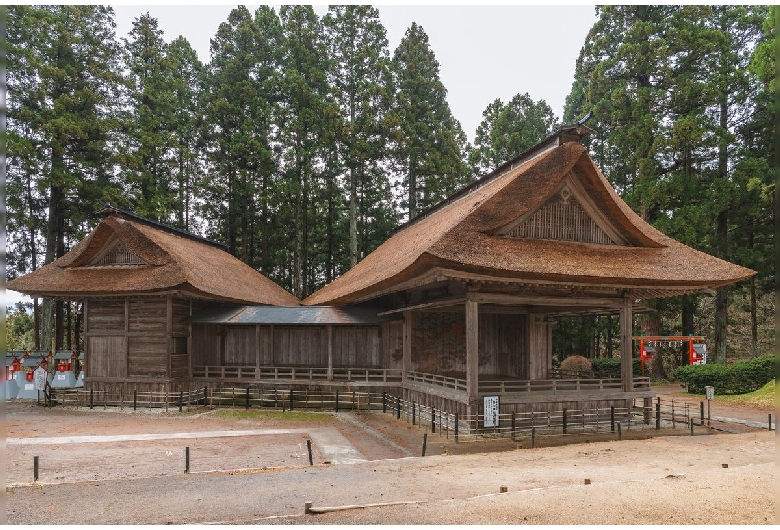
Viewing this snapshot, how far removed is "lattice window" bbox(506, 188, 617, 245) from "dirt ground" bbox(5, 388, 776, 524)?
20.0 ft

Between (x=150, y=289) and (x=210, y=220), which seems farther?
(x=210, y=220)

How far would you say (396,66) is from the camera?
37.4 metres

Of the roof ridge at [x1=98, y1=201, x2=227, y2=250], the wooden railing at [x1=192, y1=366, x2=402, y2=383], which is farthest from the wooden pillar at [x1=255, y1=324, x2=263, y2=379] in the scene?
the roof ridge at [x1=98, y1=201, x2=227, y2=250]

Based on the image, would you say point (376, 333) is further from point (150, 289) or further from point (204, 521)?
point (204, 521)

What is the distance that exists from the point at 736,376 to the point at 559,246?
14138mm

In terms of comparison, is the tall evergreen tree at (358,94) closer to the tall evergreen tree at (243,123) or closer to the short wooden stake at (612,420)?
Result: the tall evergreen tree at (243,123)

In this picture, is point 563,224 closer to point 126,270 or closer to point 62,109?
point 126,270

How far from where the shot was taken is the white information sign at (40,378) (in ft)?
70.4

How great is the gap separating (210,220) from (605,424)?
32.1 meters

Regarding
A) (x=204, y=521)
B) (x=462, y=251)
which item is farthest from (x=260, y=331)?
(x=204, y=521)

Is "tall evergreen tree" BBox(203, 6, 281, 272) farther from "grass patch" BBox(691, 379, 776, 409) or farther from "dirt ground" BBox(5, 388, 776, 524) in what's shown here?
"grass patch" BBox(691, 379, 776, 409)

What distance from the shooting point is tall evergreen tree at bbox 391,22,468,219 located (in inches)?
1394

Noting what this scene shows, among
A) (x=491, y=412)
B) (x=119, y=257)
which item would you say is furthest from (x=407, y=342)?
(x=119, y=257)

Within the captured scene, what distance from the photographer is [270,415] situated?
753 inches
